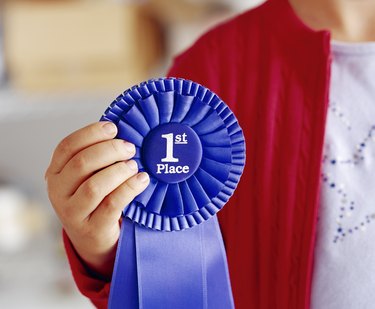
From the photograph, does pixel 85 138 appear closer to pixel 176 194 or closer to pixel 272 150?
pixel 176 194

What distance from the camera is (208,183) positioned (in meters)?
0.68

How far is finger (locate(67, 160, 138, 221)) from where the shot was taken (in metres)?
0.64

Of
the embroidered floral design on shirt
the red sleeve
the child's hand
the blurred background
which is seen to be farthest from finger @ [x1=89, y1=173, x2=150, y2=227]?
the blurred background

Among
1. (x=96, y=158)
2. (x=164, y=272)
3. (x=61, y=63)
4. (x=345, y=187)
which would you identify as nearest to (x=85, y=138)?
(x=96, y=158)

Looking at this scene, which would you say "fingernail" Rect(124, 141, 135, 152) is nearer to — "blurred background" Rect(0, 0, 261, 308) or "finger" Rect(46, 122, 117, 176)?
"finger" Rect(46, 122, 117, 176)

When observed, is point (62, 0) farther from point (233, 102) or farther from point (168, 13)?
point (233, 102)

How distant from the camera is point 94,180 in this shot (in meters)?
0.64

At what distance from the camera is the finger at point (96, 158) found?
2.08ft

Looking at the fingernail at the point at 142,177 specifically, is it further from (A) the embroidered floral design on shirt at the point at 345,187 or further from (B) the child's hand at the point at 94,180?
(A) the embroidered floral design on shirt at the point at 345,187

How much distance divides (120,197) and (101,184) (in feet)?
0.07

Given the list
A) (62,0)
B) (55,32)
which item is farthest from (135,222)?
Result: (62,0)

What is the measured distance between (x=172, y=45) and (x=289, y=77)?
3.85 ft

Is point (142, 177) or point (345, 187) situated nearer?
point (142, 177)

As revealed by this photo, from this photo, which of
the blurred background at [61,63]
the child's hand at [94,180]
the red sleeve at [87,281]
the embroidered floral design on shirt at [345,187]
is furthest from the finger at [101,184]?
the blurred background at [61,63]
